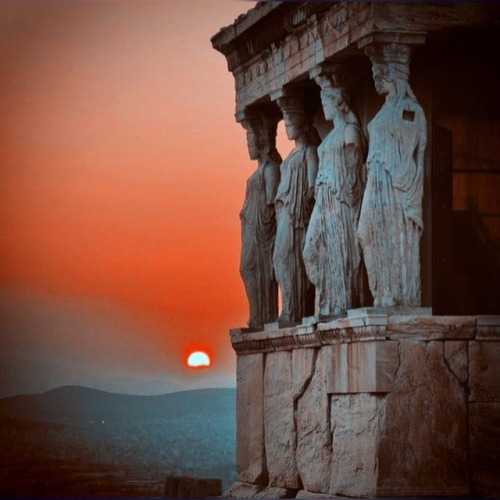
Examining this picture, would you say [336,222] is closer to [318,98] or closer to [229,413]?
[318,98]

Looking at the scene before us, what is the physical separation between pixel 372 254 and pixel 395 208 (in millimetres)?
396

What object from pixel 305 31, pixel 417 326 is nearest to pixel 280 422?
pixel 417 326

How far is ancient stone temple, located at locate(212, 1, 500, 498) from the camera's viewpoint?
61.5ft

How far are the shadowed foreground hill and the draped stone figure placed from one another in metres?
6.32

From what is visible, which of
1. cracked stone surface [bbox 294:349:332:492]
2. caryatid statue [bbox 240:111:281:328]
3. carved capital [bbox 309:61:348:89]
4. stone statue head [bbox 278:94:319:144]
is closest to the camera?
cracked stone surface [bbox 294:349:332:492]

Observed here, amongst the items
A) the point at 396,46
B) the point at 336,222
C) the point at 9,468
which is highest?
the point at 396,46

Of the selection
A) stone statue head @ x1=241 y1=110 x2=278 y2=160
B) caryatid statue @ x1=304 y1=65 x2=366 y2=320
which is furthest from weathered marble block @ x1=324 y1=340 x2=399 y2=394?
stone statue head @ x1=241 y1=110 x2=278 y2=160

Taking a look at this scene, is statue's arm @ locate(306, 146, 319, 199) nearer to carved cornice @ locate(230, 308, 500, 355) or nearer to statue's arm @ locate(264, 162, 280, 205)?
statue's arm @ locate(264, 162, 280, 205)

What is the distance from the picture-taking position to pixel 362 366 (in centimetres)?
1892

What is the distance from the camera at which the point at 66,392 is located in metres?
25.4

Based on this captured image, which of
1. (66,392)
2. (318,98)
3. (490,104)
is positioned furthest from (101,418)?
(490,104)

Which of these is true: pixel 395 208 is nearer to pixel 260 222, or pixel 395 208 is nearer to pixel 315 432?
pixel 315 432

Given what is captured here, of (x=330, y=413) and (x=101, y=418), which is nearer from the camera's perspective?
(x=330, y=413)

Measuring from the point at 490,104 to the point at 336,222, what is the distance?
155cm
